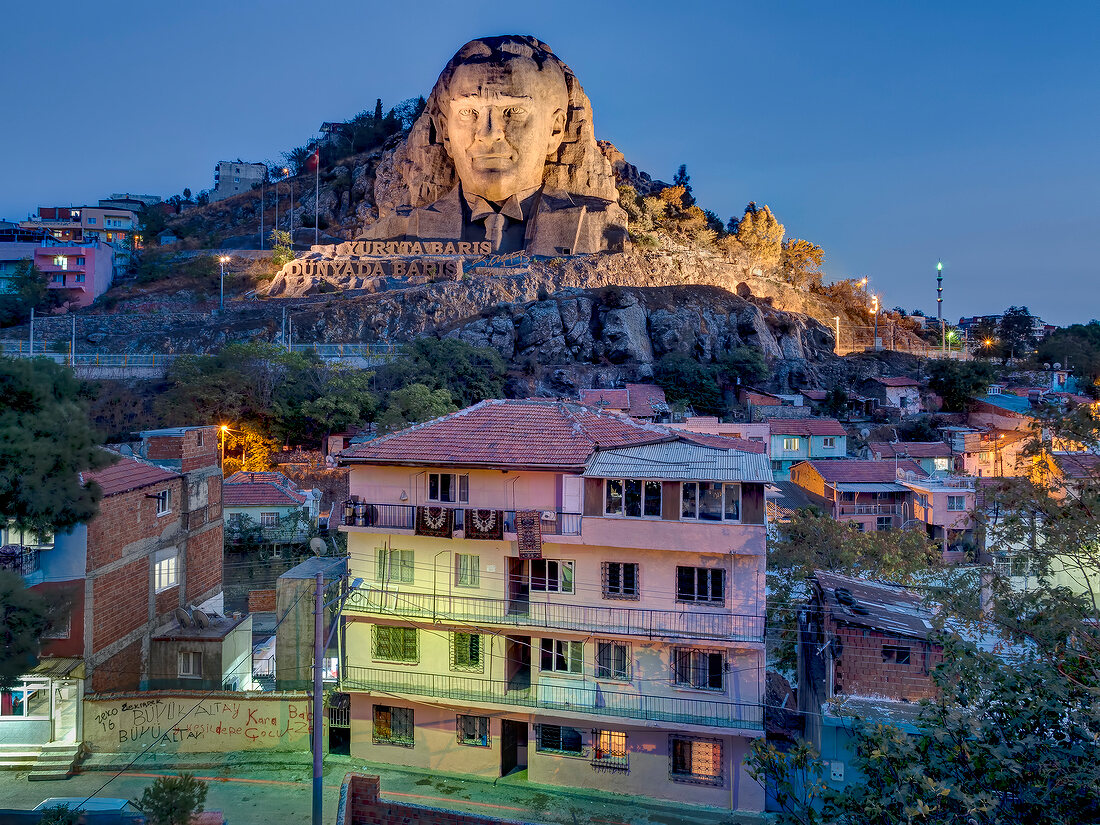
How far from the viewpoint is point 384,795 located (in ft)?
51.5

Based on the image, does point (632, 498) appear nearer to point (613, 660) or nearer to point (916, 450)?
point (613, 660)

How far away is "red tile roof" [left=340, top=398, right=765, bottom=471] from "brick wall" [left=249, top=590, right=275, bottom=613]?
33.9 ft

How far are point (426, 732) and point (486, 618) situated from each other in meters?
3.08

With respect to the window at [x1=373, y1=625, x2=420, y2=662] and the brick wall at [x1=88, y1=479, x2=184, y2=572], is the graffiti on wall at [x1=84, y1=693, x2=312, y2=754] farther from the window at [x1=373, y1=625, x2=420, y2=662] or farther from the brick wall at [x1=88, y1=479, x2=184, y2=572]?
the brick wall at [x1=88, y1=479, x2=184, y2=572]

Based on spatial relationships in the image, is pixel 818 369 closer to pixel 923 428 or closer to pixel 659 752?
pixel 923 428

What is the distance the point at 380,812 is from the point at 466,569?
6.02 meters

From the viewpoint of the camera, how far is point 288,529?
34.4 meters

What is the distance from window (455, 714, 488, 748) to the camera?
17969mm

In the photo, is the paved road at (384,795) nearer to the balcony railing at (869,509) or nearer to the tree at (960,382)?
the balcony railing at (869,509)

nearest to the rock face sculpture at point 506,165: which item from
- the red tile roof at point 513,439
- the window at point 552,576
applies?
the red tile roof at point 513,439

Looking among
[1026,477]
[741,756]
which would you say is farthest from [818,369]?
[1026,477]

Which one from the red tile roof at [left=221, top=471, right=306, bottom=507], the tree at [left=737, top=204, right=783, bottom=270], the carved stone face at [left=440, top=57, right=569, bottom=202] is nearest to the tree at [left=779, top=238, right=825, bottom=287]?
the tree at [left=737, top=204, right=783, bottom=270]

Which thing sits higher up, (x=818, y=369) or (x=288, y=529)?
(x=818, y=369)

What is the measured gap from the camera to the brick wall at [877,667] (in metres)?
14.2
